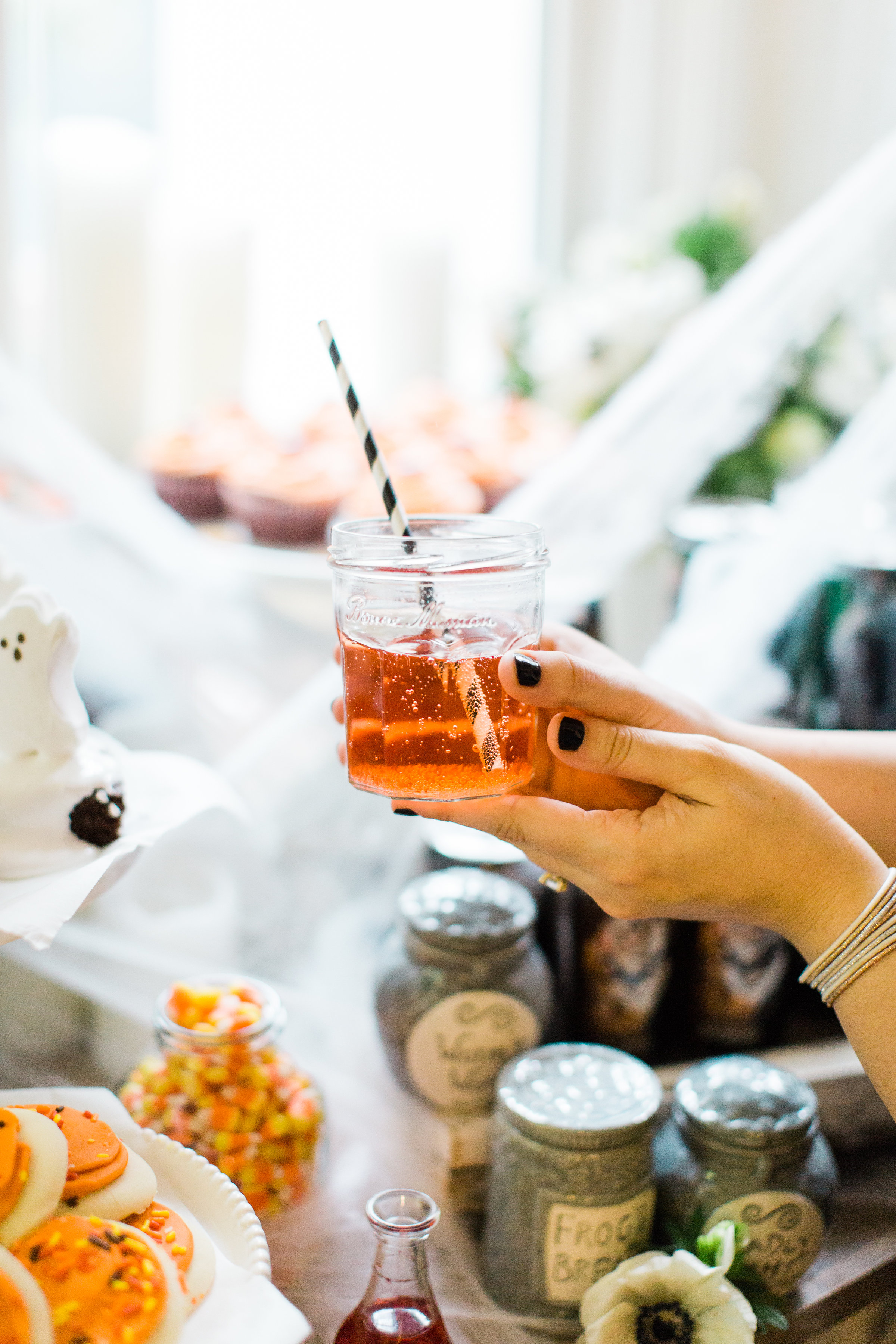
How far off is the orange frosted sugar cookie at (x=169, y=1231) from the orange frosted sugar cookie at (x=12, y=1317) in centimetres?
7

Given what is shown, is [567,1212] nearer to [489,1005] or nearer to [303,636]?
[489,1005]

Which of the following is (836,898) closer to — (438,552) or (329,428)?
(438,552)

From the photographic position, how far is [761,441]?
164cm

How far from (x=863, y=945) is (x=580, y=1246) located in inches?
11.1

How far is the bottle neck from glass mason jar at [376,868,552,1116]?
0.79 feet

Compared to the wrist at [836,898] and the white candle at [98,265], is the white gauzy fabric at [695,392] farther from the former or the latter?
the white candle at [98,265]

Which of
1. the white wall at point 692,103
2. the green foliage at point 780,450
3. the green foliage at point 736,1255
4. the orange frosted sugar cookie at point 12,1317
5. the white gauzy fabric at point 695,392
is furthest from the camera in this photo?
the white wall at point 692,103

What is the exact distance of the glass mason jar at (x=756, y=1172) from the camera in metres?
0.77

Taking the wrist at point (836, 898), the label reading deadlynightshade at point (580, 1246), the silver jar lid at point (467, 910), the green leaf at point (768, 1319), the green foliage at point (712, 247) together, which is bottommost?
the green leaf at point (768, 1319)

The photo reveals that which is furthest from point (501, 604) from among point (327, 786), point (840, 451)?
point (840, 451)

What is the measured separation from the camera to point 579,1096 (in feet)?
2.56

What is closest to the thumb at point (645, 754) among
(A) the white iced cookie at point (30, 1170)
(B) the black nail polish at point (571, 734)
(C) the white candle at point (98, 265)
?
(B) the black nail polish at point (571, 734)

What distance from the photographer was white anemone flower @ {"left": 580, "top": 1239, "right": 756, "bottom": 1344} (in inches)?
26.9

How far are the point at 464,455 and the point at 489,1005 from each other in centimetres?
97
